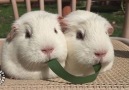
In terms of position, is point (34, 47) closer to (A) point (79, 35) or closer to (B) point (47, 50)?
(B) point (47, 50)

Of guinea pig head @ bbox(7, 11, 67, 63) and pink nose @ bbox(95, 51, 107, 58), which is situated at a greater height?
guinea pig head @ bbox(7, 11, 67, 63)

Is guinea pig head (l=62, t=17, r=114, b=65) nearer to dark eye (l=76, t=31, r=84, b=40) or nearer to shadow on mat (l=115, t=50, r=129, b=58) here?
dark eye (l=76, t=31, r=84, b=40)

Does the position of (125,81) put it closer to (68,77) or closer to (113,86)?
(113,86)

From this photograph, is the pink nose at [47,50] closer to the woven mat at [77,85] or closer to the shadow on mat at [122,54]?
the woven mat at [77,85]

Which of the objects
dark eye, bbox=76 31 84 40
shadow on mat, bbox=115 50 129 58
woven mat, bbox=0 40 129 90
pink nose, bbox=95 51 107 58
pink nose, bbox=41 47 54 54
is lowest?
shadow on mat, bbox=115 50 129 58

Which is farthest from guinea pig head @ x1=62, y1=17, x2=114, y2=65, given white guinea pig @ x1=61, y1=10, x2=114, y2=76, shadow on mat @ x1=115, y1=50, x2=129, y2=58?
shadow on mat @ x1=115, y1=50, x2=129, y2=58

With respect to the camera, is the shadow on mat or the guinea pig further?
the shadow on mat

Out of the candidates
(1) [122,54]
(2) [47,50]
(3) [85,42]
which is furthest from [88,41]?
(1) [122,54]
